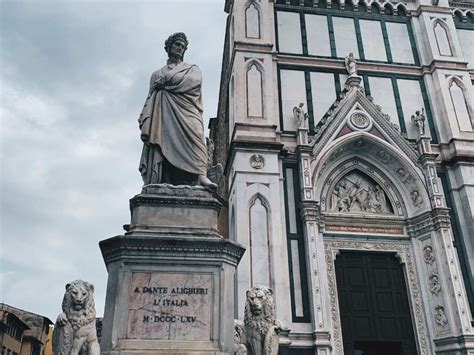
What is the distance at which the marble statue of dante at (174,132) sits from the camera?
7.60 metres

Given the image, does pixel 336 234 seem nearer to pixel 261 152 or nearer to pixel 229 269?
pixel 261 152

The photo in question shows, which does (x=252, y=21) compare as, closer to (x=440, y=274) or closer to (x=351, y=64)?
(x=351, y=64)

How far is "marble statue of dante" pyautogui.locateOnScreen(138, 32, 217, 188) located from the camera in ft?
24.9

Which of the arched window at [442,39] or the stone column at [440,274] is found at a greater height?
the arched window at [442,39]

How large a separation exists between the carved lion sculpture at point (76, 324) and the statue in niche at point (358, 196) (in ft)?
39.1

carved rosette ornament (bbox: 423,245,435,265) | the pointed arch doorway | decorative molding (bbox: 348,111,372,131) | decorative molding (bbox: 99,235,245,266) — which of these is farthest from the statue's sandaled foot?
decorative molding (bbox: 348,111,372,131)

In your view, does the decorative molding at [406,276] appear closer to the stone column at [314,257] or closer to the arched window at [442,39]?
the stone column at [314,257]

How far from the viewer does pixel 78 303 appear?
601cm

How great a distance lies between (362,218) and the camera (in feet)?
54.5

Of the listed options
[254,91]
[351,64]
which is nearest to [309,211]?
[254,91]

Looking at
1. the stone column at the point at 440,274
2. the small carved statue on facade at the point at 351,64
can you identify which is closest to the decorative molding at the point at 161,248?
the stone column at the point at 440,274

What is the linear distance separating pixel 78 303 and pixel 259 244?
358 inches

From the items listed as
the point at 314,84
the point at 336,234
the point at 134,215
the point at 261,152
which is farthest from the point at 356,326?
the point at 134,215

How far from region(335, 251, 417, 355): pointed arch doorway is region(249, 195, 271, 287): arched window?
2736 mm
